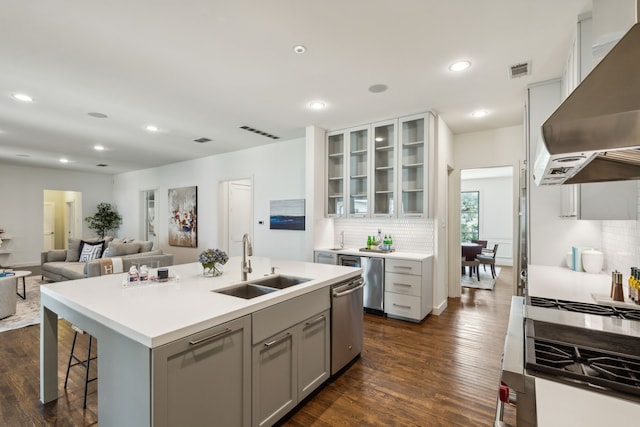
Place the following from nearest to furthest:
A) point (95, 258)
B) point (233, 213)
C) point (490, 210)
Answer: point (95, 258)
point (233, 213)
point (490, 210)

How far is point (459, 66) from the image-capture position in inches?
109

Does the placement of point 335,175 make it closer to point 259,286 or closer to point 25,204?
point 259,286

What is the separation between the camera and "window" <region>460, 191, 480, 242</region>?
9141 millimetres

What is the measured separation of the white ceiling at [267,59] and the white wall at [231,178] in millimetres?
1099

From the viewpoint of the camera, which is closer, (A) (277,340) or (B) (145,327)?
(B) (145,327)

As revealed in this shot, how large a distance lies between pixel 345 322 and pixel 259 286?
0.84 m

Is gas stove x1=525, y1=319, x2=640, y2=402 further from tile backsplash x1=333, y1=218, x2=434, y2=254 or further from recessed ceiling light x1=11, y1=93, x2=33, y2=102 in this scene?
recessed ceiling light x1=11, y1=93, x2=33, y2=102

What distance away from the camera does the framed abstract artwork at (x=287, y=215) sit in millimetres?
5258

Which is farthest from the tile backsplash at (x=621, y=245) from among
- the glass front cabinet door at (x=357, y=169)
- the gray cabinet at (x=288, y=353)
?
the glass front cabinet door at (x=357, y=169)

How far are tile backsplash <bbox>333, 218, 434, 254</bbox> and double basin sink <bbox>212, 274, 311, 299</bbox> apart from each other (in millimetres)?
2496

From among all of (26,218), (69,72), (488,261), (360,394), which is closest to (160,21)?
(69,72)

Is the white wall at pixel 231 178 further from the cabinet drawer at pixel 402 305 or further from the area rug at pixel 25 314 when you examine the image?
the area rug at pixel 25 314

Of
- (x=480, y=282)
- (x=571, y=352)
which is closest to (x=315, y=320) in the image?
(x=571, y=352)

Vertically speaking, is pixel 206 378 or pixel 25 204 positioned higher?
pixel 25 204
